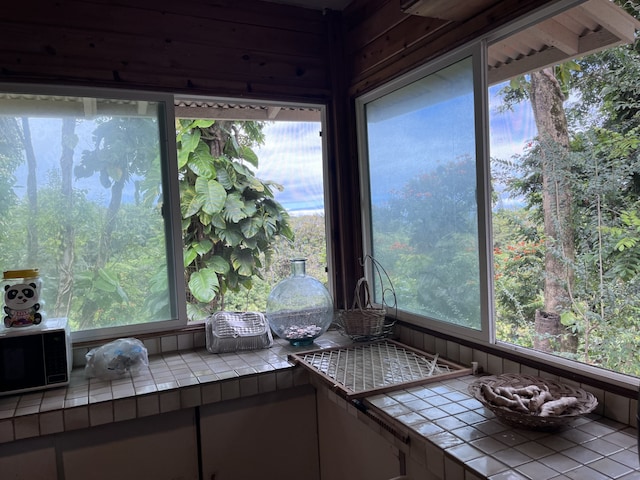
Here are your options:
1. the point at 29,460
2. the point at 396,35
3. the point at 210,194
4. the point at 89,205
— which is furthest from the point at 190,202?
the point at 29,460

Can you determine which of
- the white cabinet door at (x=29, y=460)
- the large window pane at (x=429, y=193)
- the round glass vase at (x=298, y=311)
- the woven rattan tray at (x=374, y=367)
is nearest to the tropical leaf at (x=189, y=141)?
the large window pane at (x=429, y=193)

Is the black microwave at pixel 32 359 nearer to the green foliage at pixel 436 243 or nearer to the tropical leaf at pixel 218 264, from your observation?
the green foliage at pixel 436 243

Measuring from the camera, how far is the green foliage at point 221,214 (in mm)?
3361

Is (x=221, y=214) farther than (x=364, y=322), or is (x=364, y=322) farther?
(x=221, y=214)

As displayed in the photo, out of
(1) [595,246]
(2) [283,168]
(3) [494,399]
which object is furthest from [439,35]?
(2) [283,168]

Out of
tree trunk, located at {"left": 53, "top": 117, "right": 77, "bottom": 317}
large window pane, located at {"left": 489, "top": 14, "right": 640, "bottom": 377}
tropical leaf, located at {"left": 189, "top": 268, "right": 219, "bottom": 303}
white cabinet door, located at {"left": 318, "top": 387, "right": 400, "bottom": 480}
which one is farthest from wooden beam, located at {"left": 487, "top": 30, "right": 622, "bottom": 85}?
tropical leaf, located at {"left": 189, "top": 268, "right": 219, "bottom": 303}

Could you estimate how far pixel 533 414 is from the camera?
1.11m

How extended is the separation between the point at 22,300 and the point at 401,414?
1428 mm

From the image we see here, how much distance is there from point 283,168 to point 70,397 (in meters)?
2.31

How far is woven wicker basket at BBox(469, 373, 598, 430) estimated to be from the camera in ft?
3.60

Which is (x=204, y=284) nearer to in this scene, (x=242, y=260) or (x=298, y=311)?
(x=242, y=260)

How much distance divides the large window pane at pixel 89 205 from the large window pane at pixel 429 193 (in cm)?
107

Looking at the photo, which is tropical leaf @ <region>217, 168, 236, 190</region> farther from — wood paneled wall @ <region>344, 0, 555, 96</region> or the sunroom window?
wood paneled wall @ <region>344, 0, 555, 96</region>

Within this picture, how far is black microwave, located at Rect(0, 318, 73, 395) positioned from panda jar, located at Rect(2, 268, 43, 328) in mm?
30
